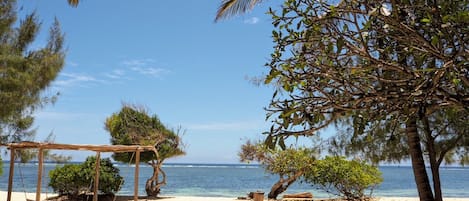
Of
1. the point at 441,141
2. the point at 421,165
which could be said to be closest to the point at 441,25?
the point at 421,165

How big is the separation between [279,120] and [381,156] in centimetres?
681

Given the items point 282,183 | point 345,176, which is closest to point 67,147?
point 282,183

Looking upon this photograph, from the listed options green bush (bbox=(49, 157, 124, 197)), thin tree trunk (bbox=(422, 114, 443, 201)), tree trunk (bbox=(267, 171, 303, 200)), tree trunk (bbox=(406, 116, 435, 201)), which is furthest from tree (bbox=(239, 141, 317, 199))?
tree trunk (bbox=(406, 116, 435, 201))

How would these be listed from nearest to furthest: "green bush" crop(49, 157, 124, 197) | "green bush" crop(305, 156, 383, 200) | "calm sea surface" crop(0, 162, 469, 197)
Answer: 1. "green bush" crop(49, 157, 124, 197)
2. "green bush" crop(305, 156, 383, 200)
3. "calm sea surface" crop(0, 162, 469, 197)

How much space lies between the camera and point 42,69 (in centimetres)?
953

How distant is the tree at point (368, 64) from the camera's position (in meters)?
1.88

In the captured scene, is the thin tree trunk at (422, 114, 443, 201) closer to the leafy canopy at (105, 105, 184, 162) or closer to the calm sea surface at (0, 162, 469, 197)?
the calm sea surface at (0, 162, 469, 197)

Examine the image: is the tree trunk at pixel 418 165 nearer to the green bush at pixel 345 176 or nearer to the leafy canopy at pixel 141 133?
the green bush at pixel 345 176

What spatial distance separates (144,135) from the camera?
14.5 meters

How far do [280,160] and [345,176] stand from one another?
190 cm

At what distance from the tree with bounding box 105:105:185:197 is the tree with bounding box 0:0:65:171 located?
4.40 metres

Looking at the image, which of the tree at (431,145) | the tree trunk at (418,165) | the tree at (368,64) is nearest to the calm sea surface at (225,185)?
the tree at (431,145)

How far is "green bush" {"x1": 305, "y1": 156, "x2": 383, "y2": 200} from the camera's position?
13.0 m

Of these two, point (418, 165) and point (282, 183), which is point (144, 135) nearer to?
point (282, 183)
